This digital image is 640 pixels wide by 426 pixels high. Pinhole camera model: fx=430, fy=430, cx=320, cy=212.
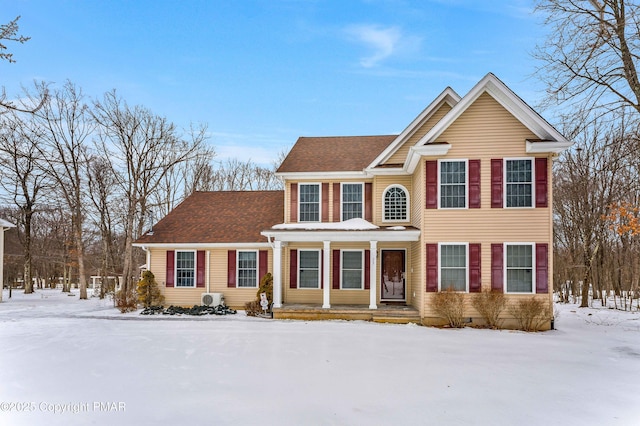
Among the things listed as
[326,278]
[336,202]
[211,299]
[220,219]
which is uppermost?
[336,202]

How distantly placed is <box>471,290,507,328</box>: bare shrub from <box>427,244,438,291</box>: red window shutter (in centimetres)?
132

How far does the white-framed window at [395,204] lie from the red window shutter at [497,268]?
12.0ft

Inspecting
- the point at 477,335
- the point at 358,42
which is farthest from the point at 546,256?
the point at 358,42

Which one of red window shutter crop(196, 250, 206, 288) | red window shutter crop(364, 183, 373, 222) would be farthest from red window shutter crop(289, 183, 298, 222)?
red window shutter crop(196, 250, 206, 288)

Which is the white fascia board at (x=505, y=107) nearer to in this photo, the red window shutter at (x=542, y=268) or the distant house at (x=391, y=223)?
the distant house at (x=391, y=223)

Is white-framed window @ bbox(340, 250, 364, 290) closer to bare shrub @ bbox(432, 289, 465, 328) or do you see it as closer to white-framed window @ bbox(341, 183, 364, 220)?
white-framed window @ bbox(341, 183, 364, 220)

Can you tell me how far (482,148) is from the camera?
1373 cm

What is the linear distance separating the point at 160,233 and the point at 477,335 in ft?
42.6

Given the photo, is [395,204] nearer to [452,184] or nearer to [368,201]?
[368,201]

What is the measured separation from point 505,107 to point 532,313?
6.44 m

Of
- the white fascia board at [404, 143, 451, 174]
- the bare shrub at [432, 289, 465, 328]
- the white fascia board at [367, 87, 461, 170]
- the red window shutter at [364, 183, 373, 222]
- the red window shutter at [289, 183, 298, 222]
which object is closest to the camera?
the bare shrub at [432, 289, 465, 328]

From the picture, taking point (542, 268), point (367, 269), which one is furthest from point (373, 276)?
point (542, 268)

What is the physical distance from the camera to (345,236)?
15.1 metres

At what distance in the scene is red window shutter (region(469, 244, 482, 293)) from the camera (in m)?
13.6
